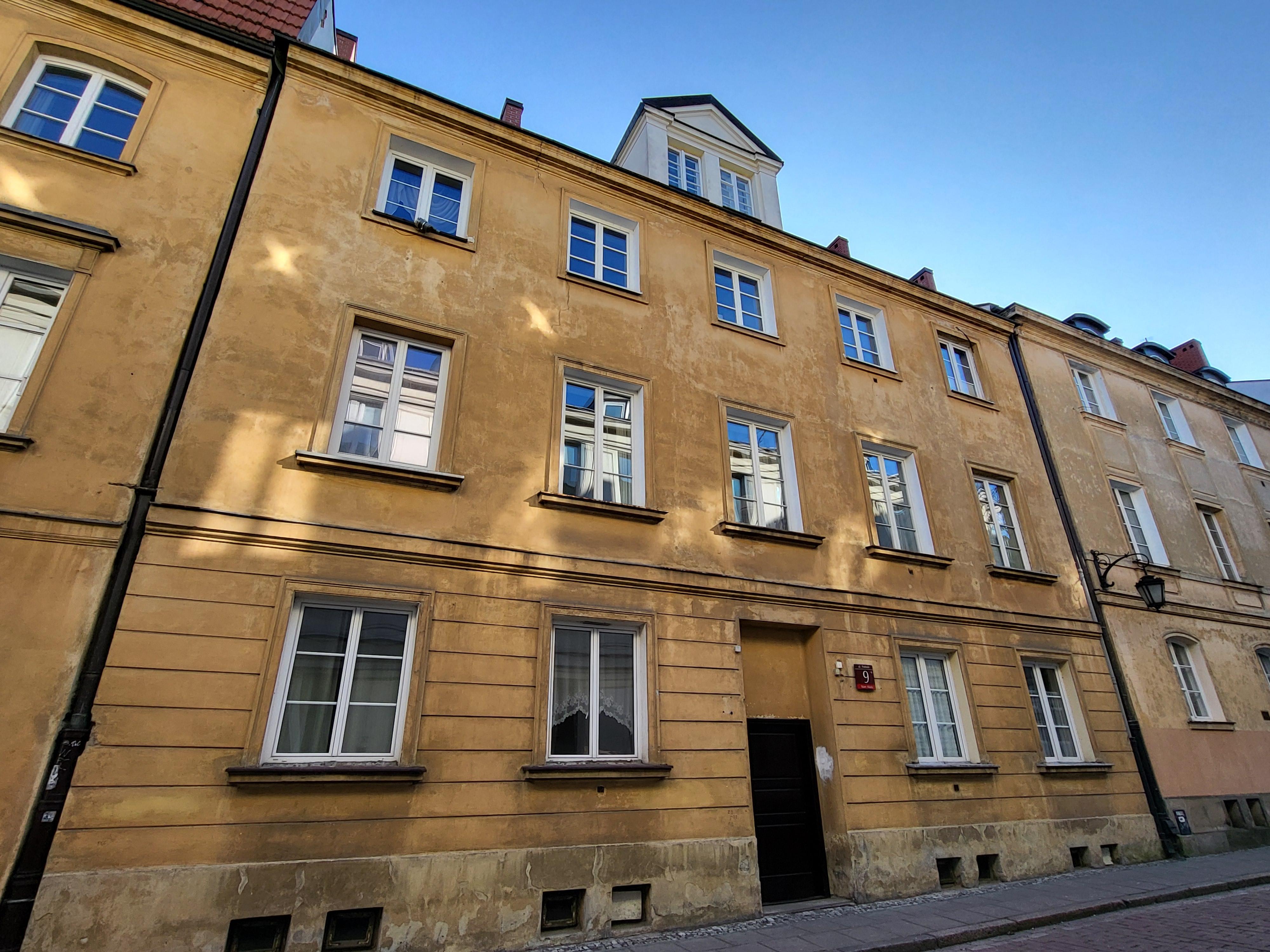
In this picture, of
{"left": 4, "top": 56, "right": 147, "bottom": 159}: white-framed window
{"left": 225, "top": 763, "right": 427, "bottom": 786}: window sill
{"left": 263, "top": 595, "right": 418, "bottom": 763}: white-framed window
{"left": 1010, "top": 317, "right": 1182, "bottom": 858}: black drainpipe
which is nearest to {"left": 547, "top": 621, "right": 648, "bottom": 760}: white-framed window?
{"left": 225, "top": 763, "right": 427, "bottom": 786}: window sill

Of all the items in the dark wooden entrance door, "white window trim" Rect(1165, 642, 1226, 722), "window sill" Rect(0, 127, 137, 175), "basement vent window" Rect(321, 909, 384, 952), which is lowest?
"basement vent window" Rect(321, 909, 384, 952)

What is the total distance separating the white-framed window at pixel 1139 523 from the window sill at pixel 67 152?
17681 millimetres

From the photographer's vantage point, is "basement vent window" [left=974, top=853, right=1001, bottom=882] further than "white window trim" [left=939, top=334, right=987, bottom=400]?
No

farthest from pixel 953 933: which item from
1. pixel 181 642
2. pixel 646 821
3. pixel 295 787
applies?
pixel 181 642

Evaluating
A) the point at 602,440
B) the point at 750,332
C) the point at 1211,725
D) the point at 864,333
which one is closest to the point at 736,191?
the point at 864,333

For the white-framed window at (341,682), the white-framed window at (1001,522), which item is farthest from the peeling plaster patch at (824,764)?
the white-framed window at (341,682)

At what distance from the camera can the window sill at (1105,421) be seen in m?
14.5

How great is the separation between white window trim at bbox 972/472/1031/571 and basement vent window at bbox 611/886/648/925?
801 cm

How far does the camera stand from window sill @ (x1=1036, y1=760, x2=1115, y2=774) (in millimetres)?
9570

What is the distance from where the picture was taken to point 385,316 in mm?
7977

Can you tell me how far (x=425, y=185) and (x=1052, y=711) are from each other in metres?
12.7

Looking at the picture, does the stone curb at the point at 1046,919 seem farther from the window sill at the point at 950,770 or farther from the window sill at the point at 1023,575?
the window sill at the point at 1023,575

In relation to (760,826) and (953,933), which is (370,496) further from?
(953,933)

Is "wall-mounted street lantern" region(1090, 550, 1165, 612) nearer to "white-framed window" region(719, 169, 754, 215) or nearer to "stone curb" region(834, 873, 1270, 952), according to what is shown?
"stone curb" region(834, 873, 1270, 952)
